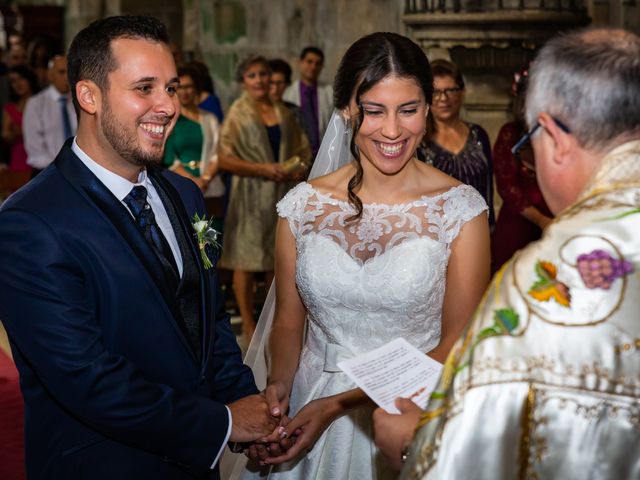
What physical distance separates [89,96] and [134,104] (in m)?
0.12

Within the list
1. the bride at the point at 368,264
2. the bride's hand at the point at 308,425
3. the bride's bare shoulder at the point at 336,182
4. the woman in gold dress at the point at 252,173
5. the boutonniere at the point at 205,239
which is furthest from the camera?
the woman in gold dress at the point at 252,173

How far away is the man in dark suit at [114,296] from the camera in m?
2.26

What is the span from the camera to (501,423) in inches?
71.2

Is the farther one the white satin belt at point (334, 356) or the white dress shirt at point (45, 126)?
the white dress shirt at point (45, 126)

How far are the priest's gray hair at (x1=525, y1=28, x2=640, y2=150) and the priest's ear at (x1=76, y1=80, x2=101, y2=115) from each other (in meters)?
1.18

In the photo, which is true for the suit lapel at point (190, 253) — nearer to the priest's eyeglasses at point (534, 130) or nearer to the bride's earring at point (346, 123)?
the bride's earring at point (346, 123)

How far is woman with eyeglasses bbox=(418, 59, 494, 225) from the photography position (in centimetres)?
539

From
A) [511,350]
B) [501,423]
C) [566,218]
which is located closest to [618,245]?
[566,218]

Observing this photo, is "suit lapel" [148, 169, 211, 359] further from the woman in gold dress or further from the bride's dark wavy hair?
the woman in gold dress

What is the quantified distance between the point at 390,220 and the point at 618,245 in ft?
4.52

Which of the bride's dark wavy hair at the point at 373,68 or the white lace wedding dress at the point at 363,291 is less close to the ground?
the bride's dark wavy hair at the point at 373,68

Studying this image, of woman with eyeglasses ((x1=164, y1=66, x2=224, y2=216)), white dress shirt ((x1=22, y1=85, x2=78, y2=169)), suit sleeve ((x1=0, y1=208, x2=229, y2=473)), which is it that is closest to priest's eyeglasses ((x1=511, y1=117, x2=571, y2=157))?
suit sleeve ((x1=0, y1=208, x2=229, y2=473))

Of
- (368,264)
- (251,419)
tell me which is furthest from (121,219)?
(368,264)

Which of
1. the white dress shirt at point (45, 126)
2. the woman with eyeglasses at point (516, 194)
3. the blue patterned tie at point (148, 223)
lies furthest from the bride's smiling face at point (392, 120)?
the white dress shirt at point (45, 126)
